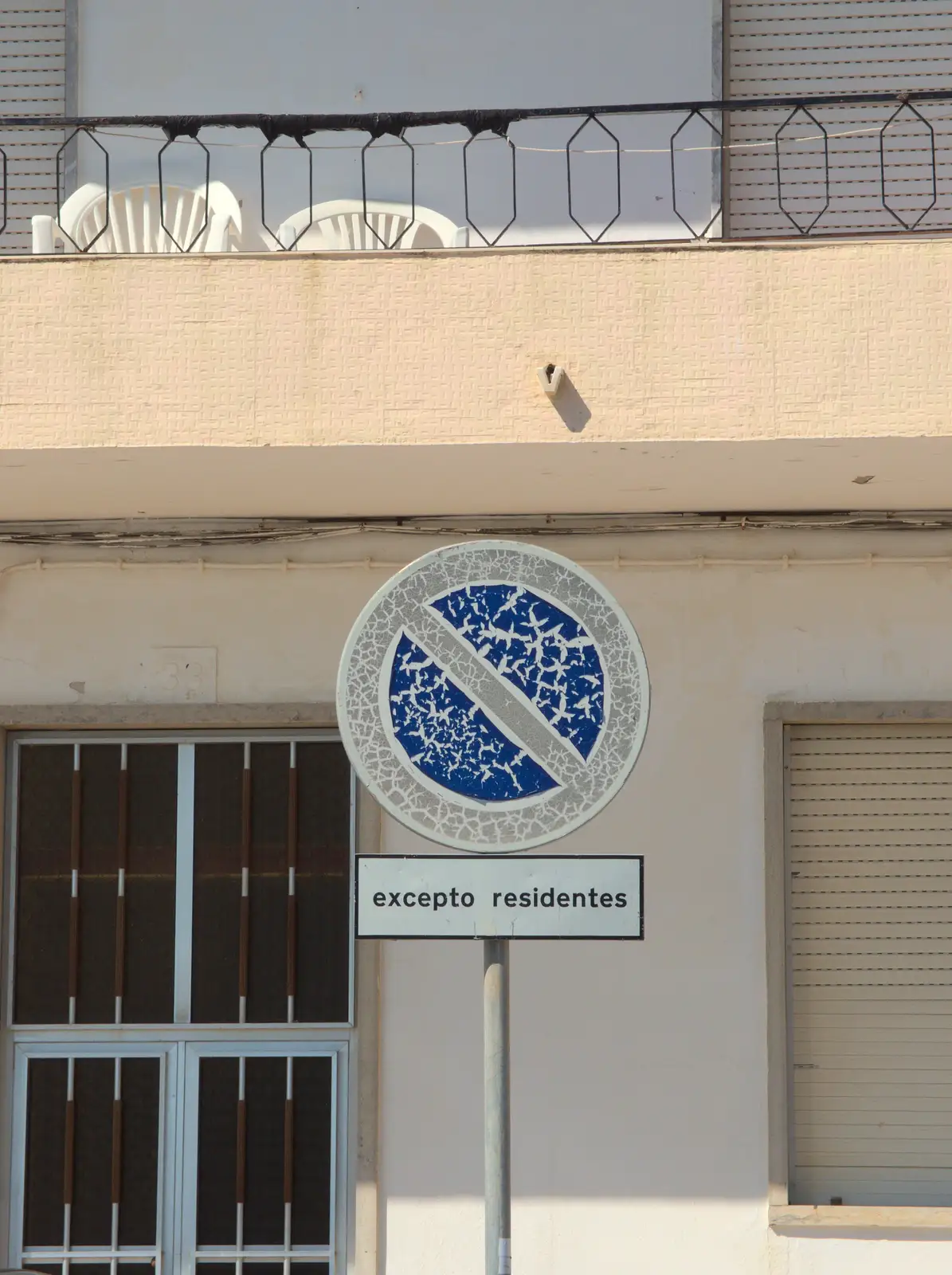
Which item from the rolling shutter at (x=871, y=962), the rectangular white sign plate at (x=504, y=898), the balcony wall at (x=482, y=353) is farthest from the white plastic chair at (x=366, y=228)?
the rectangular white sign plate at (x=504, y=898)

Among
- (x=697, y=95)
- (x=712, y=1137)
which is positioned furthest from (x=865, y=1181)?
(x=697, y=95)

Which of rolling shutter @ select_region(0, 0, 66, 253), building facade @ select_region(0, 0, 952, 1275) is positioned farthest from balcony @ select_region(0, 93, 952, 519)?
rolling shutter @ select_region(0, 0, 66, 253)

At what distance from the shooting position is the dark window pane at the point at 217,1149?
22.1 ft

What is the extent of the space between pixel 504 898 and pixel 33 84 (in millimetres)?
5669

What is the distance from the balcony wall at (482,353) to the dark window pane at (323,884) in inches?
68.9

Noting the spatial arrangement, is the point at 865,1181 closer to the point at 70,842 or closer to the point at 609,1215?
the point at 609,1215

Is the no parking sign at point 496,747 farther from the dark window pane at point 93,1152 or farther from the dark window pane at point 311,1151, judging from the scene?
the dark window pane at point 93,1152

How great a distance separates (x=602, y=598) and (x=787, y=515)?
3.58m

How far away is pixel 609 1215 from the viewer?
21.3ft

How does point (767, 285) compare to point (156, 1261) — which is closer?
point (767, 285)

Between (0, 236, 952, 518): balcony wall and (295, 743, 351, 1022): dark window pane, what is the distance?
5.74 ft

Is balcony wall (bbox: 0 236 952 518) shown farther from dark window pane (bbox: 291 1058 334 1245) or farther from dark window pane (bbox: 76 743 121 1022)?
dark window pane (bbox: 291 1058 334 1245)

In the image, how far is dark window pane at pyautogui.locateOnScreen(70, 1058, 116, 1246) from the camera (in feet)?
22.1

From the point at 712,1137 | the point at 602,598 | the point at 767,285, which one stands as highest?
the point at 767,285
